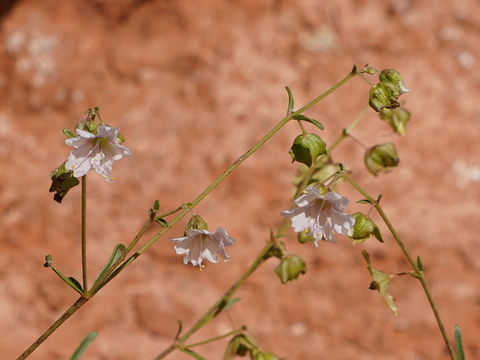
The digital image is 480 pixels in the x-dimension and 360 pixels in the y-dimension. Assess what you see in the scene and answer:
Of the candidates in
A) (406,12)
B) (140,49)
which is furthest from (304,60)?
(140,49)

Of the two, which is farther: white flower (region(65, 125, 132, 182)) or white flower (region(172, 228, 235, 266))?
white flower (region(172, 228, 235, 266))

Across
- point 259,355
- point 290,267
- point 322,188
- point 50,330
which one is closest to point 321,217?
point 322,188

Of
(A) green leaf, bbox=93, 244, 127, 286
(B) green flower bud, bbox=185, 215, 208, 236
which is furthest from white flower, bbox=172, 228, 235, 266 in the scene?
(A) green leaf, bbox=93, 244, 127, 286

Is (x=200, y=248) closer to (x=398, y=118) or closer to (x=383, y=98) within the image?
(x=383, y=98)

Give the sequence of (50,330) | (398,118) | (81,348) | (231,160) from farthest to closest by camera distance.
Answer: (231,160)
(398,118)
(81,348)
(50,330)

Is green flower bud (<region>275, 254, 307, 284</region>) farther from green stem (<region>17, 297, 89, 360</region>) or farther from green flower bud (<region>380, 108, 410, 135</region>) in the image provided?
green stem (<region>17, 297, 89, 360</region>)

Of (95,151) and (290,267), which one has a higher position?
(290,267)

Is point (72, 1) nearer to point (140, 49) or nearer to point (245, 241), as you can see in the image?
point (140, 49)
